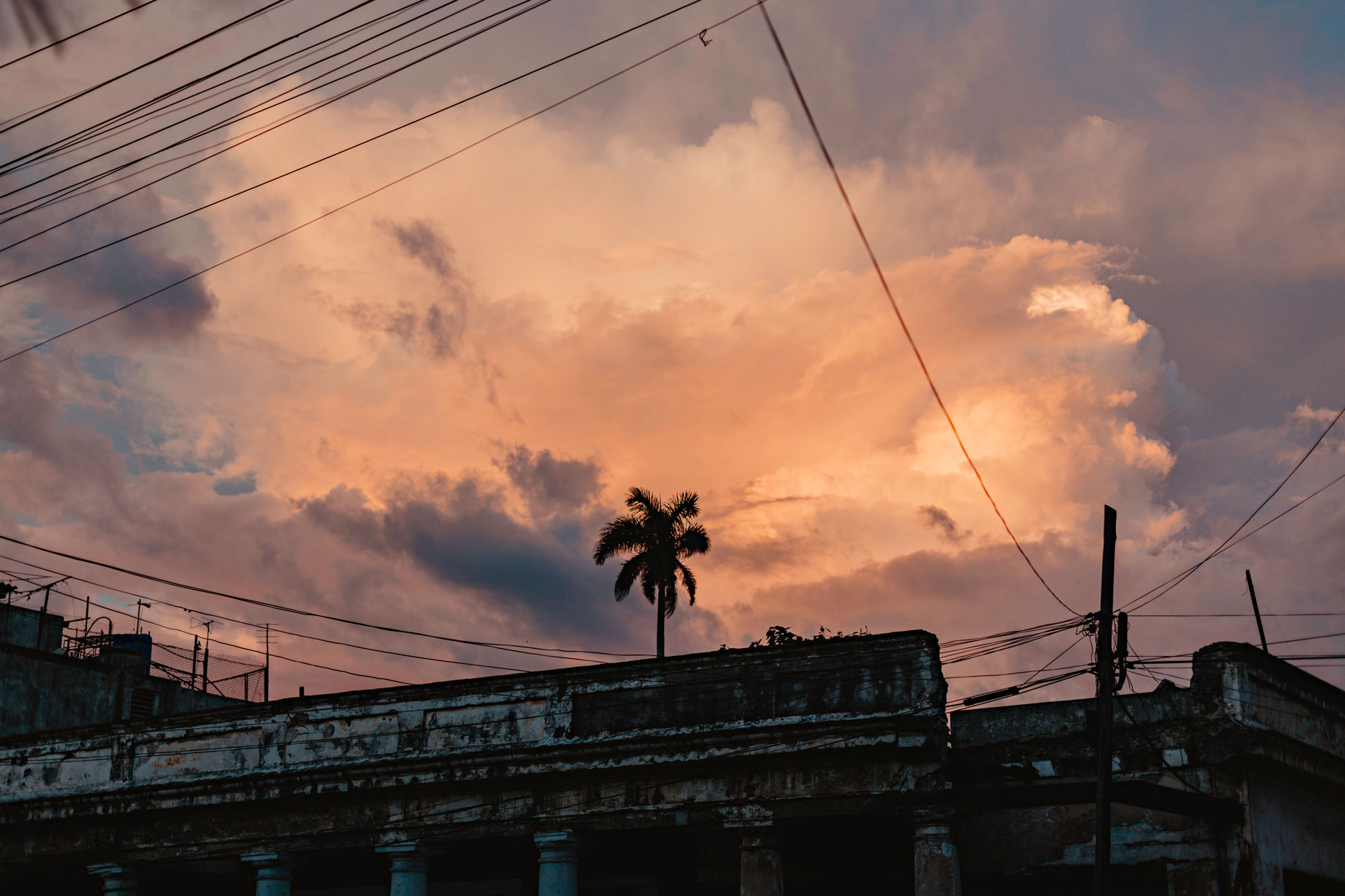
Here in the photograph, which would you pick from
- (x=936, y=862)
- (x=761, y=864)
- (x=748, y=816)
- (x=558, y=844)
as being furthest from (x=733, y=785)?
(x=936, y=862)

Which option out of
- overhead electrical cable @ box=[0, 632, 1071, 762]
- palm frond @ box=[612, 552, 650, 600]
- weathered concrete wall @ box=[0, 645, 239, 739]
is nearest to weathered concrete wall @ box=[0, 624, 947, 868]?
overhead electrical cable @ box=[0, 632, 1071, 762]

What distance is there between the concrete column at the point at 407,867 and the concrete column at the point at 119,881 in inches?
170

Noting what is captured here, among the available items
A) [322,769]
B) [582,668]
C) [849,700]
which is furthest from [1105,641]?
[322,769]

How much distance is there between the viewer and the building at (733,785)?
1605 centimetres

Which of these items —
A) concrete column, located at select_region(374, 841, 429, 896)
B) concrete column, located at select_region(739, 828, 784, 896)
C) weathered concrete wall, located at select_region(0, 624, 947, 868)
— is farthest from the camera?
concrete column, located at select_region(374, 841, 429, 896)

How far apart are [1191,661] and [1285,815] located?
2.55 meters

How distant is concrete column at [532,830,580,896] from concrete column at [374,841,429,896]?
6.06ft

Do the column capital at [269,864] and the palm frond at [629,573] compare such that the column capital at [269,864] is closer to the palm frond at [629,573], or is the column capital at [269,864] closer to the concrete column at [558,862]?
the concrete column at [558,862]

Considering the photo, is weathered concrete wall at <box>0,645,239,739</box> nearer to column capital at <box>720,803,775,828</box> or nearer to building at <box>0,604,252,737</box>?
building at <box>0,604,252,737</box>

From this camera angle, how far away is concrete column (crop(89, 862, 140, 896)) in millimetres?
19172

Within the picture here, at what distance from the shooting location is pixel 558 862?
55.8ft

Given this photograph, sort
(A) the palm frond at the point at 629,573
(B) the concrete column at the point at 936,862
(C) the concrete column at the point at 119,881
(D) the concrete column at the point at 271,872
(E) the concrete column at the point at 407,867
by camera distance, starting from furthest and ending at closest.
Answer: (A) the palm frond at the point at 629,573 < (C) the concrete column at the point at 119,881 < (D) the concrete column at the point at 271,872 < (E) the concrete column at the point at 407,867 < (B) the concrete column at the point at 936,862

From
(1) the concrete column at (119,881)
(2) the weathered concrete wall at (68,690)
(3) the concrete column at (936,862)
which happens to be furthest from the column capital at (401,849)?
(2) the weathered concrete wall at (68,690)

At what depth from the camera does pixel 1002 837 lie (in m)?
17.5
